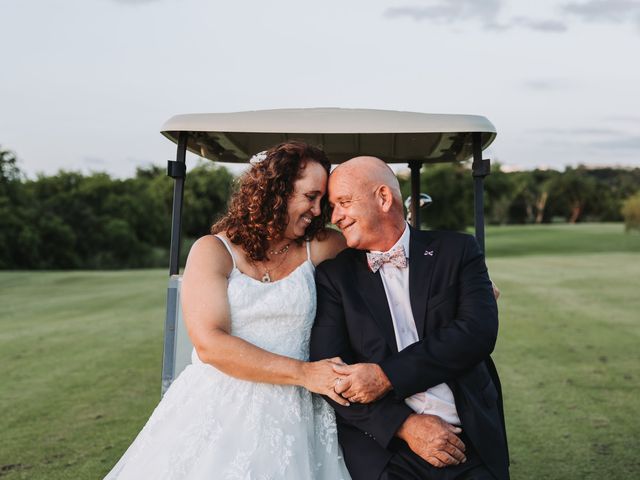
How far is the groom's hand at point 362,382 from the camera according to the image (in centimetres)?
262

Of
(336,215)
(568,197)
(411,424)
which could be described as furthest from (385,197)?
(568,197)

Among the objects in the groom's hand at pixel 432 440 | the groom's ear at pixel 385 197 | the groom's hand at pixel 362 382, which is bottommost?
the groom's hand at pixel 432 440

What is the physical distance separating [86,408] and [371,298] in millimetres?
4460

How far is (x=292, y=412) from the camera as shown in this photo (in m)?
2.75

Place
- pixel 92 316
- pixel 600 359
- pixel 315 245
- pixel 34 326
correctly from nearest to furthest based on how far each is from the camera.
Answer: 1. pixel 315 245
2. pixel 600 359
3. pixel 34 326
4. pixel 92 316

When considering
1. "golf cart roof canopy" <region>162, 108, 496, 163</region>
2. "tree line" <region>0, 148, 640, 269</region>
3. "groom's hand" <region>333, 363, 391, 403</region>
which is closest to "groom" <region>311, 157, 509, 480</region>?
"groom's hand" <region>333, 363, 391, 403</region>

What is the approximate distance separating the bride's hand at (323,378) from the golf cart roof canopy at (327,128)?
109 cm

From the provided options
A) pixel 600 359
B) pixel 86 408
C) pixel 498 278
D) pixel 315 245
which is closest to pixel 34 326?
pixel 86 408

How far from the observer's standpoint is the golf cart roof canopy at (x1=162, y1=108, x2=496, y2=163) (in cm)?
334

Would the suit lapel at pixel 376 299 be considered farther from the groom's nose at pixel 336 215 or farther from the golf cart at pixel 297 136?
the golf cart at pixel 297 136

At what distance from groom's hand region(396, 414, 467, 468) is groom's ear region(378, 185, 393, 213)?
74 centimetres

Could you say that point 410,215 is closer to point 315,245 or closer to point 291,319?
point 315,245

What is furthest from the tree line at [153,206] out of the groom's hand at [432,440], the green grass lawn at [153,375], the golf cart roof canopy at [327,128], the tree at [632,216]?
the groom's hand at [432,440]

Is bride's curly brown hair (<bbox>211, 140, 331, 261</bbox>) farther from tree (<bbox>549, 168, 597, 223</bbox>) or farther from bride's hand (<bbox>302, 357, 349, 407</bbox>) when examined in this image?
tree (<bbox>549, 168, 597, 223</bbox>)
